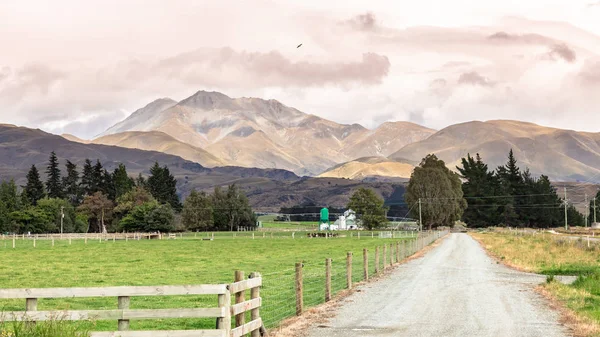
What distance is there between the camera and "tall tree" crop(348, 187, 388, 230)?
185500mm

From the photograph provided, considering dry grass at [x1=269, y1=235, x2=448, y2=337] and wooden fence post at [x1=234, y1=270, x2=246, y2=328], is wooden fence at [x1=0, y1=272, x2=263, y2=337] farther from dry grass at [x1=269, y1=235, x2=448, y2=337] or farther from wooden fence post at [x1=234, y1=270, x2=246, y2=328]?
dry grass at [x1=269, y1=235, x2=448, y2=337]

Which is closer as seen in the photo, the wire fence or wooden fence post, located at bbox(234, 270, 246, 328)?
wooden fence post, located at bbox(234, 270, 246, 328)

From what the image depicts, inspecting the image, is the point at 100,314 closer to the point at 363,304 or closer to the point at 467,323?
the point at 467,323

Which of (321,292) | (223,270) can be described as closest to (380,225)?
(223,270)

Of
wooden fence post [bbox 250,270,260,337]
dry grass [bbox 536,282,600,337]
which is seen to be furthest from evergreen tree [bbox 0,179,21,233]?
wooden fence post [bbox 250,270,260,337]

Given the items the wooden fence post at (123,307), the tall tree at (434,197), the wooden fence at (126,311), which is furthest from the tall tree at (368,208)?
the wooden fence post at (123,307)

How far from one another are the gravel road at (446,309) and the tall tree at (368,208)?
146 m

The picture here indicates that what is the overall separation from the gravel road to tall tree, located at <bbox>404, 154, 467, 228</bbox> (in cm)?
13382

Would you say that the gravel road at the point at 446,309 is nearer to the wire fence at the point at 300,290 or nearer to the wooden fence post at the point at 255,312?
the wire fence at the point at 300,290

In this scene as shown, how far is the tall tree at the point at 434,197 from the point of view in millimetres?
172000

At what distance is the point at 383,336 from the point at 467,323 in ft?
11.8

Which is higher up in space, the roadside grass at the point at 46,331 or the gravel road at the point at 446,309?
the roadside grass at the point at 46,331

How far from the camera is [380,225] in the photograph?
611ft

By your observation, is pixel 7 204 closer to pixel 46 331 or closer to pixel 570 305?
pixel 570 305
